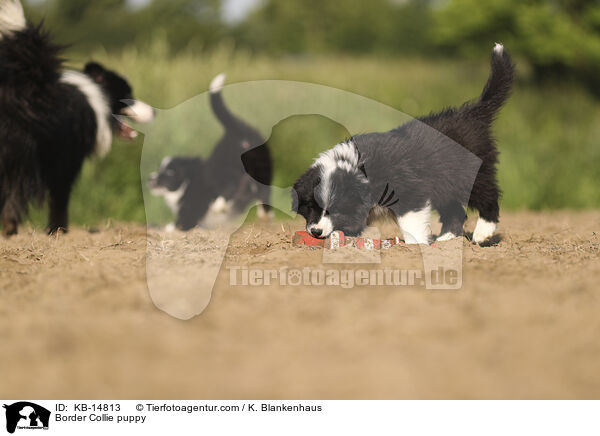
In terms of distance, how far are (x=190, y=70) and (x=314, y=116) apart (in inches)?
91.4

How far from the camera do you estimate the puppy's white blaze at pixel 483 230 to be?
4.37 m

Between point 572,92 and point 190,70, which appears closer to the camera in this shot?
point 190,70

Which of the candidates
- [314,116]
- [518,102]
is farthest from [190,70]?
[518,102]

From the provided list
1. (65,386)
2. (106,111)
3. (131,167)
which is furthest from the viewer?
(131,167)

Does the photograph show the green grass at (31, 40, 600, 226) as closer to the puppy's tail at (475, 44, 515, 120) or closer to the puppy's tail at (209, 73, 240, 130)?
the puppy's tail at (475, 44, 515, 120)

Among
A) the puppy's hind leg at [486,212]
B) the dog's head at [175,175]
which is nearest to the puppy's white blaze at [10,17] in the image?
the dog's head at [175,175]

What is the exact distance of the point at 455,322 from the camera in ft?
7.67

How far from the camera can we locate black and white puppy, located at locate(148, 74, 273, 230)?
604 centimetres

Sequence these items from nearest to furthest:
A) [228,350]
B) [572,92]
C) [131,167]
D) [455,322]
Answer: [228,350], [455,322], [131,167], [572,92]

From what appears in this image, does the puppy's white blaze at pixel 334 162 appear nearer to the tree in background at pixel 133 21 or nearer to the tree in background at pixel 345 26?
the tree in background at pixel 133 21
